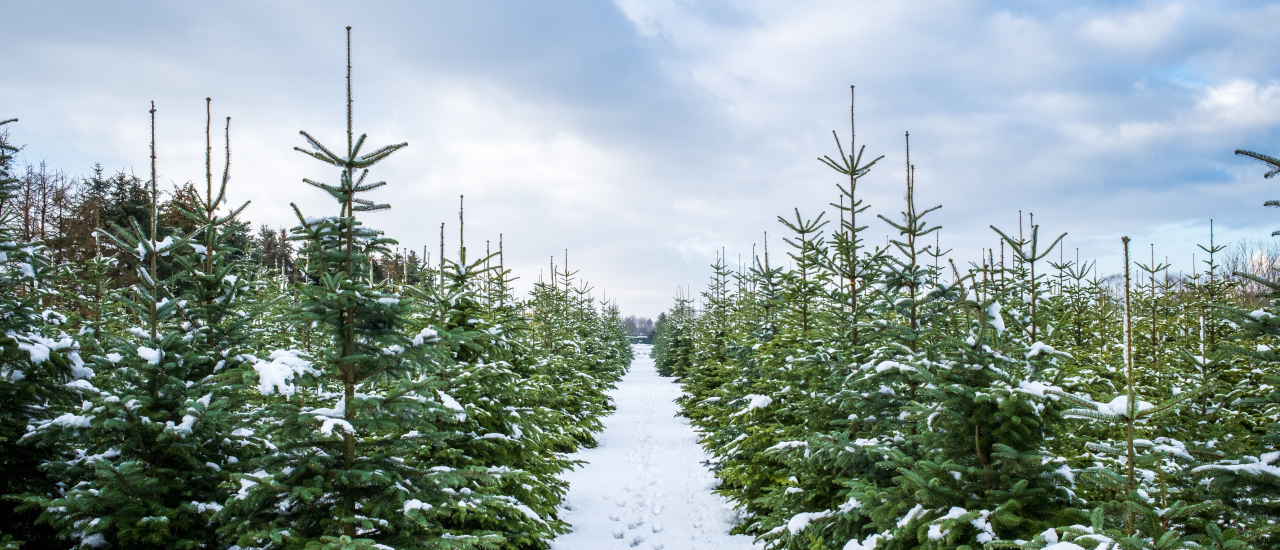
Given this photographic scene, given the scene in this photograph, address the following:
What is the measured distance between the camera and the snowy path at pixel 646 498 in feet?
26.9

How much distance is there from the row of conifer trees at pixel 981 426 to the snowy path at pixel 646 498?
0.76 m

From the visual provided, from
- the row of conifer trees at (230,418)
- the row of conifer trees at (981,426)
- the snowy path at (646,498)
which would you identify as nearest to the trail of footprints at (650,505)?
the snowy path at (646,498)

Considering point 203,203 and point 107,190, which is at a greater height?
point 107,190

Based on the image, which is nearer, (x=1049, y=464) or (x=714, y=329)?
(x=1049, y=464)

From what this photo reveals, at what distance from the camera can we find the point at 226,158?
552 cm

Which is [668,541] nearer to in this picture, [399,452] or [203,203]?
[399,452]

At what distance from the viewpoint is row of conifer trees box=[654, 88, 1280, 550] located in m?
3.32

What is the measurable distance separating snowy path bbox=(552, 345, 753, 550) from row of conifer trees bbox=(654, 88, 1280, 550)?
2.51ft

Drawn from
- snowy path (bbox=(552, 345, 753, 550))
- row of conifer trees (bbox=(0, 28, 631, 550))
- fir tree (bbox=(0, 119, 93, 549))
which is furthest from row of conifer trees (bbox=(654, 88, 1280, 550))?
fir tree (bbox=(0, 119, 93, 549))

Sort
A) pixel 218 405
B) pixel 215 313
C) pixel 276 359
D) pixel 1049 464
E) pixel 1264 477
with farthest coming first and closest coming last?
1. pixel 215 313
2. pixel 218 405
3. pixel 276 359
4. pixel 1049 464
5. pixel 1264 477

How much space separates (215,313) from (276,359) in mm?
1643

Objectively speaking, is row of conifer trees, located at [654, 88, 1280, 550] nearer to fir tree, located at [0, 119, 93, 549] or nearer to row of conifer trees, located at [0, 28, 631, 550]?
row of conifer trees, located at [0, 28, 631, 550]

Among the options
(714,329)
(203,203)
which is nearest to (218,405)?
(203,203)

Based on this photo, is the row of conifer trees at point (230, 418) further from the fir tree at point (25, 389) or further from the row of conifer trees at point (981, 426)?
the row of conifer trees at point (981, 426)
